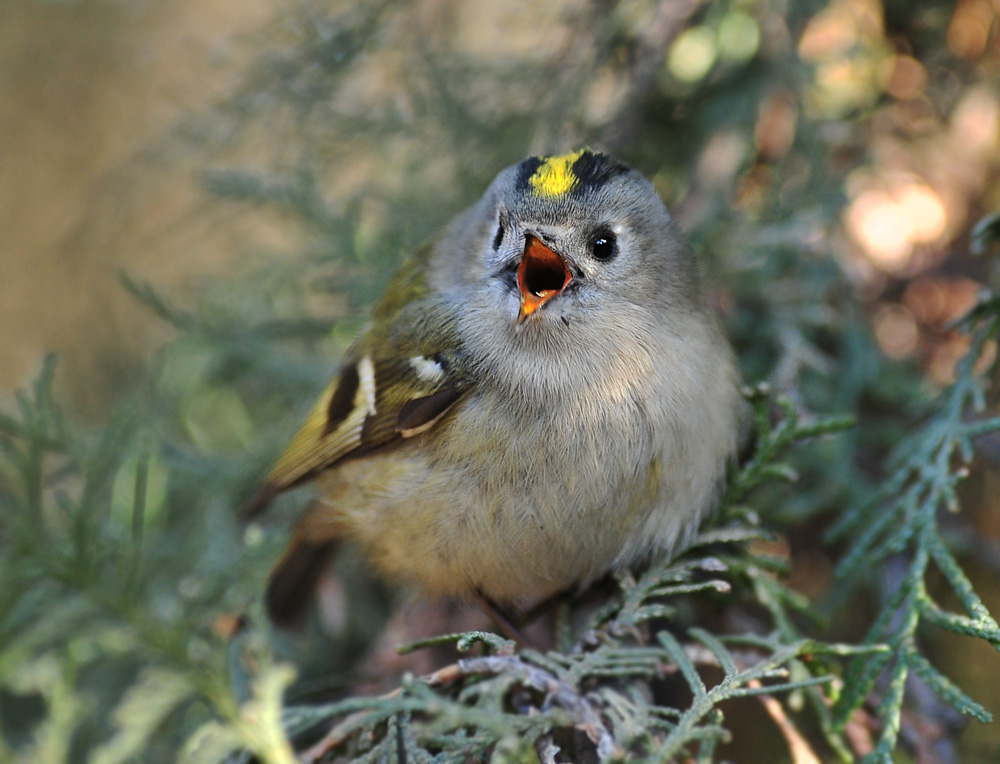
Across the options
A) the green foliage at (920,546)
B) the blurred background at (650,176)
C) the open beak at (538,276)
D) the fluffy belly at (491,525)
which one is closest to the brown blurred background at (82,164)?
the blurred background at (650,176)

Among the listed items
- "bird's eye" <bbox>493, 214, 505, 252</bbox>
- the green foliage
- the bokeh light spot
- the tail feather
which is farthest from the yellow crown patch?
the tail feather

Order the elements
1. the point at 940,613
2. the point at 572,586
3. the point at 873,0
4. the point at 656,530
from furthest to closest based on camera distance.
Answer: the point at 873,0 < the point at 572,586 < the point at 656,530 < the point at 940,613

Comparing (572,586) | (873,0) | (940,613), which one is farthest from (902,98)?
(572,586)

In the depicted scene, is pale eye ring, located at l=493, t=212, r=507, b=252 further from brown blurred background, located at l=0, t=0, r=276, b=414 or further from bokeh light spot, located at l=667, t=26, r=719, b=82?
brown blurred background, located at l=0, t=0, r=276, b=414

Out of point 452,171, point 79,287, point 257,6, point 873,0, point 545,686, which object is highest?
point 257,6

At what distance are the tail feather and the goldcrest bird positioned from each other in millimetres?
476

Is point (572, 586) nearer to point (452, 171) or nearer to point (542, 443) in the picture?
point (542, 443)

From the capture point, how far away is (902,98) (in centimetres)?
195

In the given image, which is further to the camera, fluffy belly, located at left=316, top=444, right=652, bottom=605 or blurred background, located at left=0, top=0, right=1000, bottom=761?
blurred background, located at left=0, top=0, right=1000, bottom=761

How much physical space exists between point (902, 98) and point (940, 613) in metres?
1.30

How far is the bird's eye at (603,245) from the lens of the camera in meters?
1.43

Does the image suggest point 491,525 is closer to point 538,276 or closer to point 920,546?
point 538,276

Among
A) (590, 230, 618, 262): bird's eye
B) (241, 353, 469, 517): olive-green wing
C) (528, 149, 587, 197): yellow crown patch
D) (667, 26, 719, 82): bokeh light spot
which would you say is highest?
(667, 26, 719, 82): bokeh light spot

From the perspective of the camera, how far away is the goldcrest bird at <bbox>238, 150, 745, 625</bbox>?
1333 millimetres
